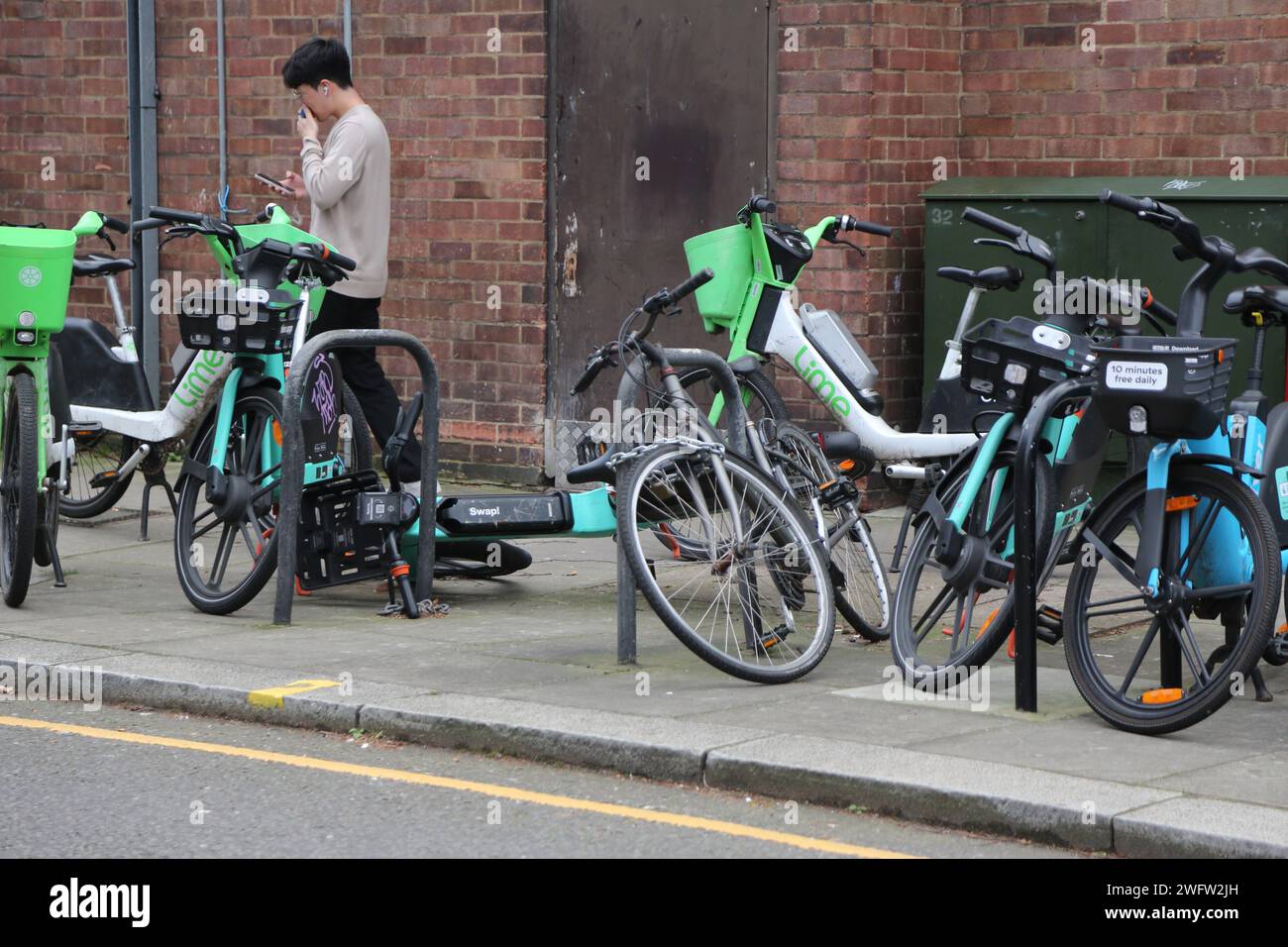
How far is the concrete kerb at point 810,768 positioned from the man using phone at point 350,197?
244 centimetres

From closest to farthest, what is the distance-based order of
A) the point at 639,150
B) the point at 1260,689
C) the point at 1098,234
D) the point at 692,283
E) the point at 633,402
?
the point at 1260,689 < the point at 633,402 < the point at 692,283 < the point at 1098,234 < the point at 639,150

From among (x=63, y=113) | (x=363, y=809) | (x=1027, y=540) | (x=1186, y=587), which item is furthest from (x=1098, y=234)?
(x=63, y=113)

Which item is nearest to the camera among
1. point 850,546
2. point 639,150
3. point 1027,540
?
point 1027,540

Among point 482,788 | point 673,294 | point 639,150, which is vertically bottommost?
point 482,788

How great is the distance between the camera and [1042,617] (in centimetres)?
676

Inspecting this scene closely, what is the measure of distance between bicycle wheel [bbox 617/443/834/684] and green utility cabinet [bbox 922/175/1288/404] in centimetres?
350

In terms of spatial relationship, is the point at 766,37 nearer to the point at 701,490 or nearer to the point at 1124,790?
the point at 701,490

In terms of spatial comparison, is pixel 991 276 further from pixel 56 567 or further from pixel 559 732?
pixel 56 567

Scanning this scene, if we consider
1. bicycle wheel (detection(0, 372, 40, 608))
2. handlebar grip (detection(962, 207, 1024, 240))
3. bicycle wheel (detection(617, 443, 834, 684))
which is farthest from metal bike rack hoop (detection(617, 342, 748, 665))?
bicycle wheel (detection(0, 372, 40, 608))

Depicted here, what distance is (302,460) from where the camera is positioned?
25.8ft

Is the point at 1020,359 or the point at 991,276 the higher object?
the point at 991,276

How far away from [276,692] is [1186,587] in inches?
114

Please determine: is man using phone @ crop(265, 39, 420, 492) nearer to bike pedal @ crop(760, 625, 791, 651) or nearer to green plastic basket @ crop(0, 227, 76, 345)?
green plastic basket @ crop(0, 227, 76, 345)

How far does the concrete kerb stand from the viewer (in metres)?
5.06
